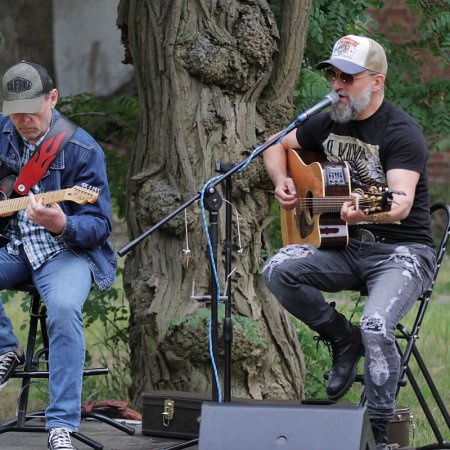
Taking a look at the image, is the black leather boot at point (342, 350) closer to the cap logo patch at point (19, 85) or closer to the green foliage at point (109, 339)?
the cap logo patch at point (19, 85)

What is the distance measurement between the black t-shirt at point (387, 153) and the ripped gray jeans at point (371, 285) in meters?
0.09

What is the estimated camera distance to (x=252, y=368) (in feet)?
18.9

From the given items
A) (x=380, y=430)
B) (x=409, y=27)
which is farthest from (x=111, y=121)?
(x=409, y=27)

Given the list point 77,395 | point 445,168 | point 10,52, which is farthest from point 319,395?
point 445,168

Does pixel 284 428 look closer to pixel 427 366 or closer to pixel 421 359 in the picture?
pixel 421 359

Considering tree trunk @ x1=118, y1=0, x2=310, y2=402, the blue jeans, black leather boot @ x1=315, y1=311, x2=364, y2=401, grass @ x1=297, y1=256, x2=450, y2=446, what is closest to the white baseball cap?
tree trunk @ x1=118, y1=0, x2=310, y2=402

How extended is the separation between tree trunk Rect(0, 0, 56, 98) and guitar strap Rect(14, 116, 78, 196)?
2480 millimetres

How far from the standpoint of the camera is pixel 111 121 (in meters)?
6.81

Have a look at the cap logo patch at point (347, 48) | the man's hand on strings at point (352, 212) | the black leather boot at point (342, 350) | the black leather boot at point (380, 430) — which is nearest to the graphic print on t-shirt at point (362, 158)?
the man's hand on strings at point (352, 212)

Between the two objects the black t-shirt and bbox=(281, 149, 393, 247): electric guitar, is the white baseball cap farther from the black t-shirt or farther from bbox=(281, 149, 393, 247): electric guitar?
bbox=(281, 149, 393, 247): electric guitar

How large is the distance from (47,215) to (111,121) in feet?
7.23

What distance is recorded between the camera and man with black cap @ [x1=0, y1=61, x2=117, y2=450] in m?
4.71

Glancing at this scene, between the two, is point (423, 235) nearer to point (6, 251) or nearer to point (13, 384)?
point (6, 251)

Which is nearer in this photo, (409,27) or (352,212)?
(352,212)
